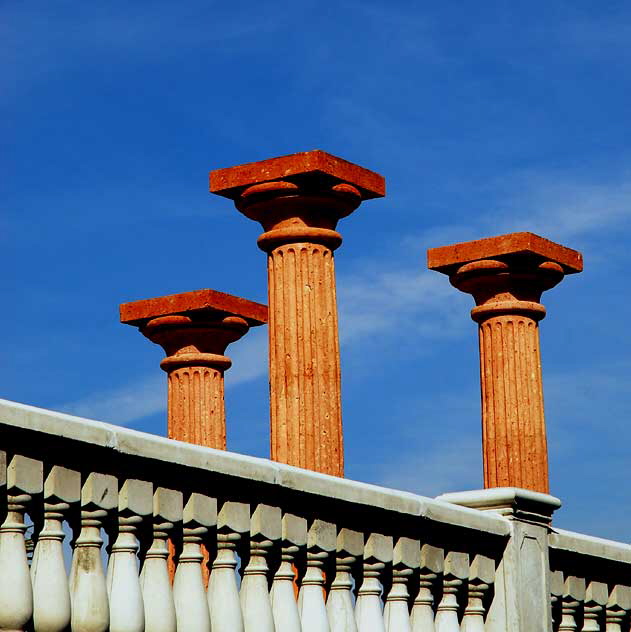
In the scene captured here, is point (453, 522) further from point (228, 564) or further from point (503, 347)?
point (503, 347)

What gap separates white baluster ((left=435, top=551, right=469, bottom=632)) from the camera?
8.83 metres

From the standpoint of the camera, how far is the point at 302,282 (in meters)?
17.3

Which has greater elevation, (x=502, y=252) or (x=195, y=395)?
(x=502, y=252)

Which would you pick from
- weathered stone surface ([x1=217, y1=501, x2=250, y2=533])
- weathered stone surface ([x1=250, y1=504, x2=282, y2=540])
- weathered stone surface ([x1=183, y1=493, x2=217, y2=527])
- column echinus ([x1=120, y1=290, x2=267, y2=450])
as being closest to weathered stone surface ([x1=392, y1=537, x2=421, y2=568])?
weathered stone surface ([x1=250, y1=504, x2=282, y2=540])

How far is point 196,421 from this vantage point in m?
22.4

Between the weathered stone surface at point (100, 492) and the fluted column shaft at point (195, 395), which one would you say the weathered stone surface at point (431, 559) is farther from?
the fluted column shaft at point (195, 395)

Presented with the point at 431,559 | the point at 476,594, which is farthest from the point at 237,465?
the point at 476,594

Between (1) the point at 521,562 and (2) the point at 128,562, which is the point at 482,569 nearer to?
(1) the point at 521,562

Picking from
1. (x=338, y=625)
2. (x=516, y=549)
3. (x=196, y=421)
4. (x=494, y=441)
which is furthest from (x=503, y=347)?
(x=338, y=625)

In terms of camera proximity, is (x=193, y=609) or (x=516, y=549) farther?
(x=516, y=549)

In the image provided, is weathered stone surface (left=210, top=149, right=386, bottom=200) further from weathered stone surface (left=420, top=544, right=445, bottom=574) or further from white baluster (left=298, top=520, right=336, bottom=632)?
white baluster (left=298, top=520, right=336, bottom=632)

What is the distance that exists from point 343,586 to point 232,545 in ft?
3.05

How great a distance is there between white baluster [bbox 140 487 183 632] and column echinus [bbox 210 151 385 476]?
984cm

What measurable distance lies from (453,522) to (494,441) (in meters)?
11.5
